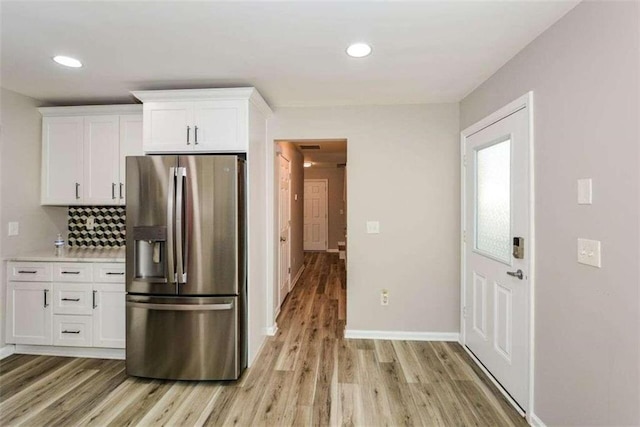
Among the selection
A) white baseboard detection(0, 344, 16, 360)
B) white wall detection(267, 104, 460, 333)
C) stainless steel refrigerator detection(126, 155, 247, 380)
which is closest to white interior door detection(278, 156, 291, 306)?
white wall detection(267, 104, 460, 333)

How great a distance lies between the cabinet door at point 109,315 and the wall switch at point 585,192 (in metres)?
3.35

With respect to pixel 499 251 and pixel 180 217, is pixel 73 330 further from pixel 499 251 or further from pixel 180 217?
A: pixel 499 251

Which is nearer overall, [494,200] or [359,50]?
[359,50]

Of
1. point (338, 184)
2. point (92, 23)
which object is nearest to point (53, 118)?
point (92, 23)

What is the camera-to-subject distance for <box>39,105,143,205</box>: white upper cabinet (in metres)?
3.06

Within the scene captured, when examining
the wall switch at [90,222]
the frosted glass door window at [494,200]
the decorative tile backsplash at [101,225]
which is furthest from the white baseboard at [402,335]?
the wall switch at [90,222]

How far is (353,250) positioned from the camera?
3.25m

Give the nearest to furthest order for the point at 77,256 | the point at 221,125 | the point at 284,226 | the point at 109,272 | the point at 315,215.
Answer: the point at 221,125, the point at 109,272, the point at 77,256, the point at 284,226, the point at 315,215

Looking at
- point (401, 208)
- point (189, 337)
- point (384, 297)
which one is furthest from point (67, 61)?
point (384, 297)

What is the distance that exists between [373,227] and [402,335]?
1154 millimetres

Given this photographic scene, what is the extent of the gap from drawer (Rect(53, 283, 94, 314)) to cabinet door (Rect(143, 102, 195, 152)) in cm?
138

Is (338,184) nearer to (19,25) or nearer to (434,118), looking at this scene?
(434,118)

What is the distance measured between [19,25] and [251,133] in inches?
59.8

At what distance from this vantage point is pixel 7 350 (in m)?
2.83
